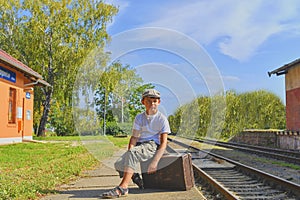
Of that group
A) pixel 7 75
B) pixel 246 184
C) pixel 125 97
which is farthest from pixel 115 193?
pixel 7 75

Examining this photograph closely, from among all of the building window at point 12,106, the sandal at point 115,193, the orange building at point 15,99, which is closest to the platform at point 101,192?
the sandal at point 115,193

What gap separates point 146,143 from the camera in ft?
16.9

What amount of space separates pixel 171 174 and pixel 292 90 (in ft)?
58.9

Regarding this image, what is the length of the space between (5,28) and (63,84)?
241 inches

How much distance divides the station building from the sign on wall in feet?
46.9

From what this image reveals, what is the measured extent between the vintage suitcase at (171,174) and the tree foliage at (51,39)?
22.2m

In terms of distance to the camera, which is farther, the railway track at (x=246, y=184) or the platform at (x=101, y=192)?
the railway track at (x=246, y=184)

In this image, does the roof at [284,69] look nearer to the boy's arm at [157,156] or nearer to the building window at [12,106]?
the building window at [12,106]

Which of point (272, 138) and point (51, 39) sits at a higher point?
point (51, 39)

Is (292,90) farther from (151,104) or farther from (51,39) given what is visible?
(151,104)

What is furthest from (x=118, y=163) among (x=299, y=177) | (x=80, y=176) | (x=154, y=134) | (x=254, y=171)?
(x=299, y=177)

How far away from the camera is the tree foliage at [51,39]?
26672 mm

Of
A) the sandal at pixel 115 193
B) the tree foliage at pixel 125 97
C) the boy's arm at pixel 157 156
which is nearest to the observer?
the sandal at pixel 115 193

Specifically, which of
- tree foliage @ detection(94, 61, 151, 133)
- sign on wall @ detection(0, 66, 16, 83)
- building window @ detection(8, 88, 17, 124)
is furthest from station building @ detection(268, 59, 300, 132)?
building window @ detection(8, 88, 17, 124)
